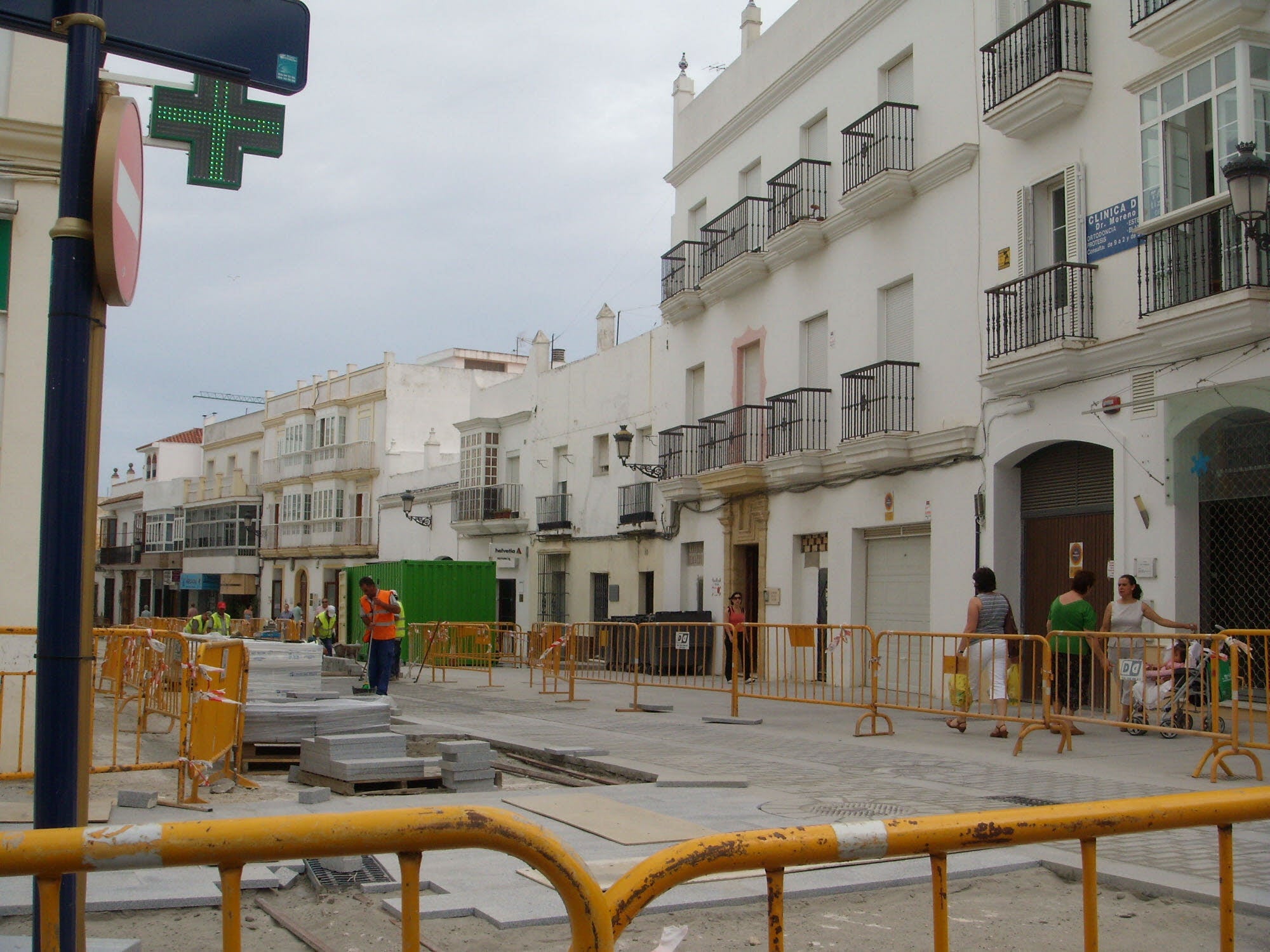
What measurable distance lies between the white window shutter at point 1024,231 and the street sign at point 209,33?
13.3 metres

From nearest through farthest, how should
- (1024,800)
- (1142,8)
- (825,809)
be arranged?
(825,809), (1024,800), (1142,8)

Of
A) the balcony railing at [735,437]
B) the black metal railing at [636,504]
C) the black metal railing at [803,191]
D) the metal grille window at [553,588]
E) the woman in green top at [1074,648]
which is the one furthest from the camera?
the metal grille window at [553,588]

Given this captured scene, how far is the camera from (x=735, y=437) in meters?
22.7

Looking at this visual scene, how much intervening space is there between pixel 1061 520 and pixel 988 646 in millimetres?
Result: 4318

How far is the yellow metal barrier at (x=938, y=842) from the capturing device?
9.11 ft

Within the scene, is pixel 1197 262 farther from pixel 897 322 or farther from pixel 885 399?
pixel 897 322

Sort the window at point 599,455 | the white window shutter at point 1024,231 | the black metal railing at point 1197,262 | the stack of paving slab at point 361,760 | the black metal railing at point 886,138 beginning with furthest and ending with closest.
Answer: the window at point 599,455 → the black metal railing at point 886,138 → the white window shutter at point 1024,231 → the black metal railing at point 1197,262 → the stack of paving slab at point 361,760

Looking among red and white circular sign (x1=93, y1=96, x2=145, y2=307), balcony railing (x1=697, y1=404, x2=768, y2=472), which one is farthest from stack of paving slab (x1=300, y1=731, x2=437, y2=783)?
balcony railing (x1=697, y1=404, x2=768, y2=472)

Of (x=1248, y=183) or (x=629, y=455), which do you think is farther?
(x=629, y=455)

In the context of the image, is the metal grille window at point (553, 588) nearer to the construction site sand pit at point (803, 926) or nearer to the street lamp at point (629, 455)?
the street lamp at point (629, 455)

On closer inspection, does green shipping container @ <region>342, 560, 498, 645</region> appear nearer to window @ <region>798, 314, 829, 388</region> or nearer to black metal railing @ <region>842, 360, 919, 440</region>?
window @ <region>798, 314, 829, 388</region>

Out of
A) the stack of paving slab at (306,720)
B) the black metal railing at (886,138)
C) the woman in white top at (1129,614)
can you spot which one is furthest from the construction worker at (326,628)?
the woman in white top at (1129,614)

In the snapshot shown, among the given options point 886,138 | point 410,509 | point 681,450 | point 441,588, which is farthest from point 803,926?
point 410,509

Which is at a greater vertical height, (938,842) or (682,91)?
(682,91)
